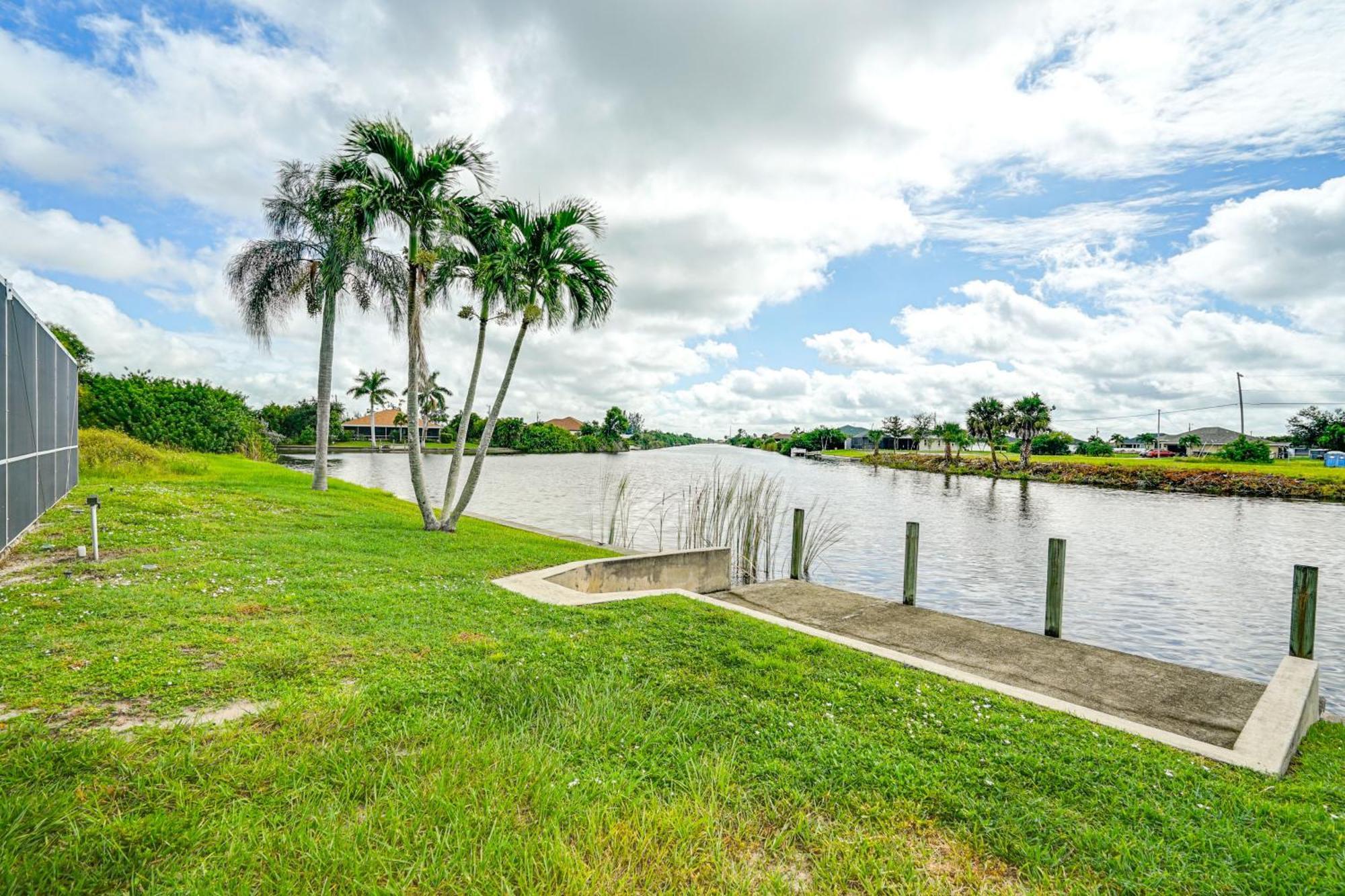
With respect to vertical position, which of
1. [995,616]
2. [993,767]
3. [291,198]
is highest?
[291,198]

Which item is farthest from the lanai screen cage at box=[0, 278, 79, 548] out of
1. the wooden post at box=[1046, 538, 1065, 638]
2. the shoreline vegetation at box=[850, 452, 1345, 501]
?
the shoreline vegetation at box=[850, 452, 1345, 501]

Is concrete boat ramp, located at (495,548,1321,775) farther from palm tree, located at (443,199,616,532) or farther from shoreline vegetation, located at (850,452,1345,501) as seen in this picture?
shoreline vegetation, located at (850,452,1345,501)

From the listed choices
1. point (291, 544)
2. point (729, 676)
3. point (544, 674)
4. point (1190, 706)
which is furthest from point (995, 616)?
point (291, 544)

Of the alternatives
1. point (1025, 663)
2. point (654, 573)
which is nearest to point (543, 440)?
point (654, 573)

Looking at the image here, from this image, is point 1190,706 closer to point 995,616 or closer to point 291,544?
point 995,616

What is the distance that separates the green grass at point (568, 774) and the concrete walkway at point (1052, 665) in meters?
0.85

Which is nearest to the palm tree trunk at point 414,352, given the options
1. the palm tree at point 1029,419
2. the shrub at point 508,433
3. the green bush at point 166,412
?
the green bush at point 166,412

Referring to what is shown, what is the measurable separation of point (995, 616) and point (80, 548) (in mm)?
13999

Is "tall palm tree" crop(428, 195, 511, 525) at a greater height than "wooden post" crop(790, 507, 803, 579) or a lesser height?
greater

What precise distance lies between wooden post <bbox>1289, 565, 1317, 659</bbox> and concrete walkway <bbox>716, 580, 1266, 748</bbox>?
1.19 m

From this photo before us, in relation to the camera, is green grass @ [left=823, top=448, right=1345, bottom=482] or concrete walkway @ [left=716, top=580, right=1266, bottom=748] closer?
concrete walkway @ [left=716, top=580, right=1266, bottom=748]

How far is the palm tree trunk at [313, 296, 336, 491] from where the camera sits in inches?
795

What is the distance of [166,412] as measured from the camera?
1041 inches

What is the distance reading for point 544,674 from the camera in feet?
15.0
